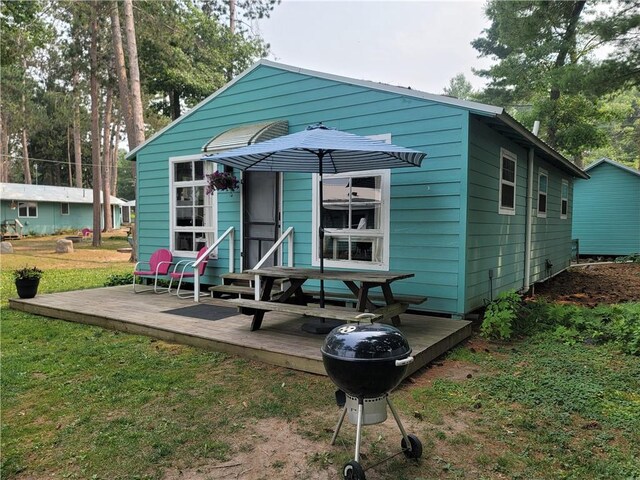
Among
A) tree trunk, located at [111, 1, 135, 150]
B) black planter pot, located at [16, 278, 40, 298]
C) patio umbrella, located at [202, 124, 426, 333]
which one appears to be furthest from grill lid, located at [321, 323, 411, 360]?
tree trunk, located at [111, 1, 135, 150]

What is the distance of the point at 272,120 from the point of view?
6.30 metres

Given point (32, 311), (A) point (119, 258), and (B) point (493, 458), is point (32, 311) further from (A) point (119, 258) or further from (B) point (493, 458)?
(A) point (119, 258)

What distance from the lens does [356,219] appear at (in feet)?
18.3

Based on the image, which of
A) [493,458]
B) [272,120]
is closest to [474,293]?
[493,458]

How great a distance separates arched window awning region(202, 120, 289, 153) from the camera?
19.2ft

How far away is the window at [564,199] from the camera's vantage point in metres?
10.3

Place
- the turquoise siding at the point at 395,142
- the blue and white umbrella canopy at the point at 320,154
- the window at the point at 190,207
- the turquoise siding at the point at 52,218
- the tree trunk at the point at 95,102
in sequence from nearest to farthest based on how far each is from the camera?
the blue and white umbrella canopy at the point at 320,154 < the turquoise siding at the point at 395,142 < the window at the point at 190,207 < the tree trunk at the point at 95,102 < the turquoise siding at the point at 52,218

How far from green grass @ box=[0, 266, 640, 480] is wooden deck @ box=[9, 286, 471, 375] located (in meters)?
0.13

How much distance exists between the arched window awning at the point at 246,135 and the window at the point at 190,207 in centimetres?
57

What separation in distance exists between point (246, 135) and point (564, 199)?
27.6 ft

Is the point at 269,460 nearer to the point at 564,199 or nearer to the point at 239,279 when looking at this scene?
the point at 239,279

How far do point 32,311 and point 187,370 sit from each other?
3.77m

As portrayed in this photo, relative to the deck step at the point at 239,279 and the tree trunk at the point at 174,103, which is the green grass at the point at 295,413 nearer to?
the deck step at the point at 239,279

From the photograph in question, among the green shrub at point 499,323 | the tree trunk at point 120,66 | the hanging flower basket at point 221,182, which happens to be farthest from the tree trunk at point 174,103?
the green shrub at point 499,323
